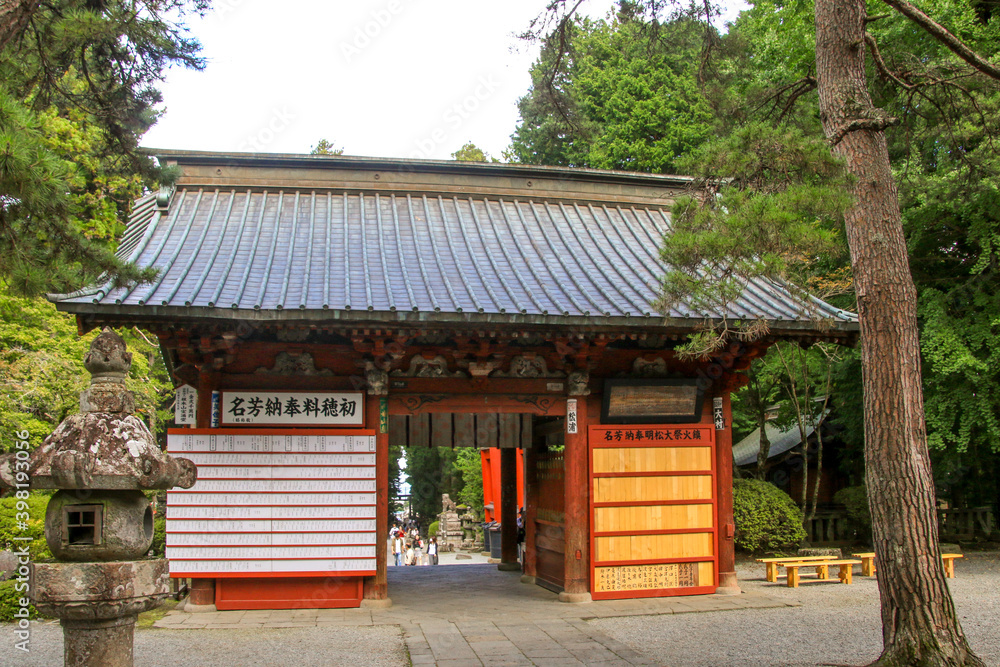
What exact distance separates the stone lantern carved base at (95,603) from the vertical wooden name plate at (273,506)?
3.50 m

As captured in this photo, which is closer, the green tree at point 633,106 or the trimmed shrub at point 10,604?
the trimmed shrub at point 10,604

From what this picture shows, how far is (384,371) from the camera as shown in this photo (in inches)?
348

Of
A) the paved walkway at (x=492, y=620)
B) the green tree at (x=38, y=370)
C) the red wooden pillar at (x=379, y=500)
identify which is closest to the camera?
the paved walkway at (x=492, y=620)

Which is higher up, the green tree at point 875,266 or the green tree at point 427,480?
the green tree at point 875,266

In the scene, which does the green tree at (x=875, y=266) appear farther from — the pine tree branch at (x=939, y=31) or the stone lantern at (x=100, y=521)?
the stone lantern at (x=100, y=521)

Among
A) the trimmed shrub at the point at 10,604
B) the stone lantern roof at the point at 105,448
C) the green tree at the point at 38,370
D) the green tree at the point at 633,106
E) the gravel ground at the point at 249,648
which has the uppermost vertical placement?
the green tree at the point at 633,106

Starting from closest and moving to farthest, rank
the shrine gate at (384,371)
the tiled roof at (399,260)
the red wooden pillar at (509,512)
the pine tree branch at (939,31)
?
the pine tree branch at (939,31) → the tiled roof at (399,260) → the shrine gate at (384,371) → the red wooden pillar at (509,512)

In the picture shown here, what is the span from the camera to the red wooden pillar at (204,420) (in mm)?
8453

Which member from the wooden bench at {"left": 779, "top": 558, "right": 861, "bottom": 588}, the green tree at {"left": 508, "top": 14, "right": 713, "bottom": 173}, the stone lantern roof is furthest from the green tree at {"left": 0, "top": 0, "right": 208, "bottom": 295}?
the green tree at {"left": 508, "top": 14, "right": 713, "bottom": 173}

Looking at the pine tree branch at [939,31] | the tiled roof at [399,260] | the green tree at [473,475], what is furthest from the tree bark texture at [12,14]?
the green tree at [473,475]

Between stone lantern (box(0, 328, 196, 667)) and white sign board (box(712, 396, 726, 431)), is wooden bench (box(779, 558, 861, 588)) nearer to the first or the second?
white sign board (box(712, 396, 726, 431))

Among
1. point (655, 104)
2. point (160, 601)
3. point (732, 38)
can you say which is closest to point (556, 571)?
point (160, 601)

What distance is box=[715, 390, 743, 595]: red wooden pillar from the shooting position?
969cm

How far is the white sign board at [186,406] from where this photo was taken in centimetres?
852
